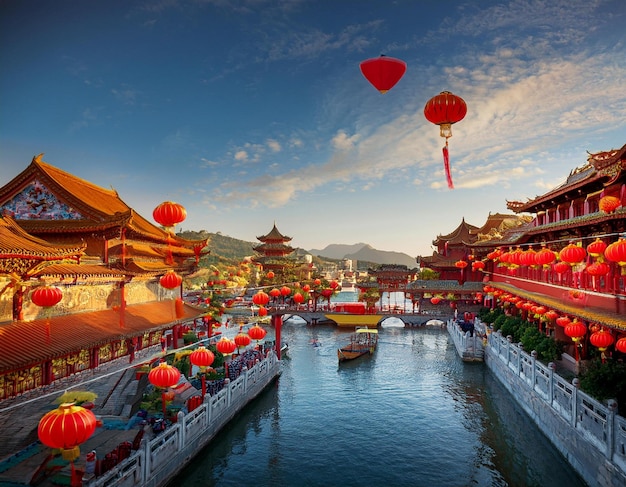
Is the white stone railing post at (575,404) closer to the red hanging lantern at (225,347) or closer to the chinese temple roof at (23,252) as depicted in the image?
the red hanging lantern at (225,347)

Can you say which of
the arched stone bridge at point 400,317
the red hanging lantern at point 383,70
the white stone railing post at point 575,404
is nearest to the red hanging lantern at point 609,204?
the white stone railing post at point 575,404

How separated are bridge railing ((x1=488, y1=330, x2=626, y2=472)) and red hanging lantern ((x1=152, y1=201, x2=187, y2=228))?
37.7 feet

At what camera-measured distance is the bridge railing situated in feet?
29.8

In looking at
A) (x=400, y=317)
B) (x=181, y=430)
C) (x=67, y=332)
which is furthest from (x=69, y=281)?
(x=400, y=317)

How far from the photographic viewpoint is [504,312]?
27.4 meters

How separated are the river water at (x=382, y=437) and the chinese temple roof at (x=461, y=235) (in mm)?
25850

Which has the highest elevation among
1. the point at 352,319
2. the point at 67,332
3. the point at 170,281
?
the point at 170,281

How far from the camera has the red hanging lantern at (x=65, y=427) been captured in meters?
7.24

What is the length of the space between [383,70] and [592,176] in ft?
31.6

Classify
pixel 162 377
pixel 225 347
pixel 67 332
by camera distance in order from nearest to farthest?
1. pixel 67 332
2. pixel 162 377
3. pixel 225 347

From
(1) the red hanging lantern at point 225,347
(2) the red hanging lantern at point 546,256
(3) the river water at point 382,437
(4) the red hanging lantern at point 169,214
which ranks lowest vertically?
(3) the river water at point 382,437

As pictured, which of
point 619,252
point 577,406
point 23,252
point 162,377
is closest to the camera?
point 23,252

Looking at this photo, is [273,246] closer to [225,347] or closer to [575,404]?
[225,347]

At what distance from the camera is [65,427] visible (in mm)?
7258
